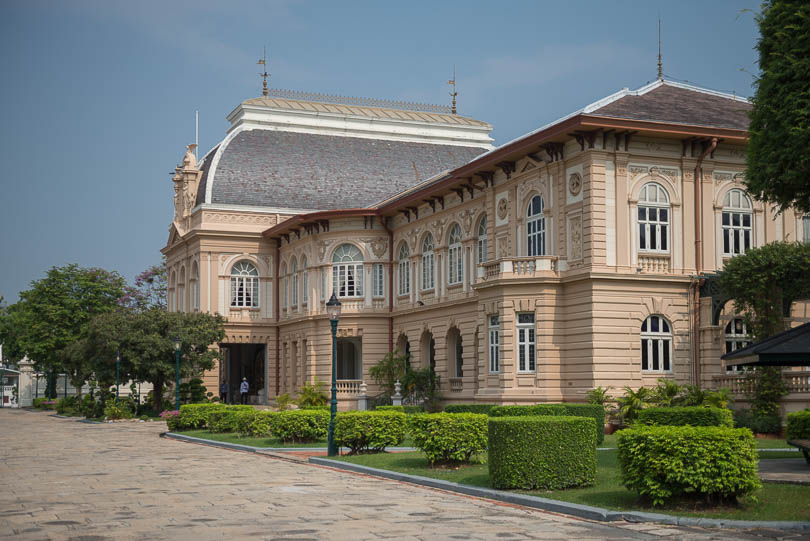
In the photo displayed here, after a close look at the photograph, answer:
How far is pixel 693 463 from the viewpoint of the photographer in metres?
13.9

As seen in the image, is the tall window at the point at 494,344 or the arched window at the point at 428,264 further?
the arched window at the point at 428,264

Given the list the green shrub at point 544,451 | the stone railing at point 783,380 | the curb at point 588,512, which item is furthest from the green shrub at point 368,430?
the stone railing at point 783,380

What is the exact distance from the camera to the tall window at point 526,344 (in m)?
34.8

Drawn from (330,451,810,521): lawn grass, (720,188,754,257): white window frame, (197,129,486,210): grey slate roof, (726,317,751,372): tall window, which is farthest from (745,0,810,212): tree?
(197,129,486,210): grey slate roof

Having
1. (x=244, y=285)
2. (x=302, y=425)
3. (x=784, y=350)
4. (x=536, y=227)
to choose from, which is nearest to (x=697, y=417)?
(x=784, y=350)

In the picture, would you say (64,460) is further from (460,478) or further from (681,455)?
(681,455)

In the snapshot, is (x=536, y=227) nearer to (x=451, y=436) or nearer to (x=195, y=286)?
(x=451, y=436)

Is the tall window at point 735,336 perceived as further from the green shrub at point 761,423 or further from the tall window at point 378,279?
the tall window at point 378,279

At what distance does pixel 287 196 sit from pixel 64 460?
120 feet

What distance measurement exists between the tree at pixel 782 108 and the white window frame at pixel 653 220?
11.5 meters

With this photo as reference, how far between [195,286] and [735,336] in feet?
122

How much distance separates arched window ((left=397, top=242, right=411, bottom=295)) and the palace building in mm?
144

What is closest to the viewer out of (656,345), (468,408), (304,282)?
(468,408)

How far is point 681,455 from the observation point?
13.9m
